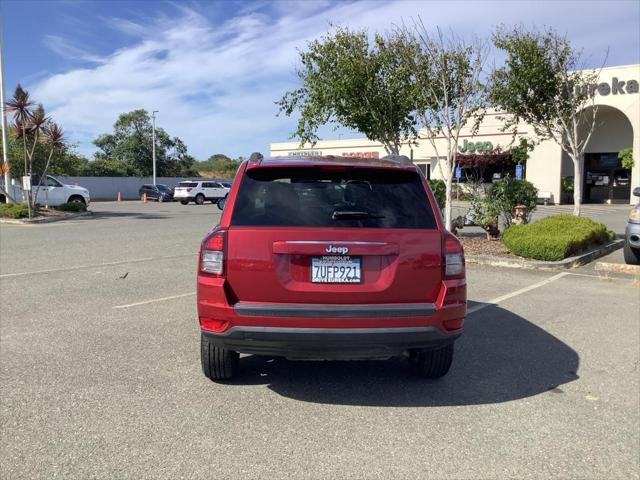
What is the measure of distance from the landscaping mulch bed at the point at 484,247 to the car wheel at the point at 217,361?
311 inches

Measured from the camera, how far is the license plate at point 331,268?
3812 millimetres

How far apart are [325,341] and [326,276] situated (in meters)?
0.44

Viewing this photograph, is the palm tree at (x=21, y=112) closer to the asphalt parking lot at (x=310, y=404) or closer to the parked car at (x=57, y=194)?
the parked car at (x=57, y=194)

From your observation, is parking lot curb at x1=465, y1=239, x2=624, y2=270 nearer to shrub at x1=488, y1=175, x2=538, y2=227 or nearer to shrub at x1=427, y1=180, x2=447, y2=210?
shrub at x1=488, y1=175, x2=538, y2=227

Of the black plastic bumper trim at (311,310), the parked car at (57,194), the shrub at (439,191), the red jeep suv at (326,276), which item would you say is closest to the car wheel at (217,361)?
the red jeep suv at (326,276)

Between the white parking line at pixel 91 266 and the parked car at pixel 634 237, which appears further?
the parked car at pixel 634 237

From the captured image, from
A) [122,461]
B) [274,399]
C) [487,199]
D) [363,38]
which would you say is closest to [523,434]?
[274,399]

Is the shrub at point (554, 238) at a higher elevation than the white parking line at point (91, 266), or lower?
higher

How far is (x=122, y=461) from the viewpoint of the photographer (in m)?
3.26

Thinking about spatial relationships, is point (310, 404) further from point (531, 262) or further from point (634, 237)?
point (634, 237)

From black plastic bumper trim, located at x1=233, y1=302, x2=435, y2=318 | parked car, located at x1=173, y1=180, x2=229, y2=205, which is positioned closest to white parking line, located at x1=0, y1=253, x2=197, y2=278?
black plastic bumper trim, located at x1=233, y1=302, x2=435, y2=318

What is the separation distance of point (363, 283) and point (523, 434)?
1.45 metres

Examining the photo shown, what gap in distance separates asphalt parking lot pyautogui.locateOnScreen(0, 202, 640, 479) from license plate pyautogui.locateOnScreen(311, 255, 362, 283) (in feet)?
3.21

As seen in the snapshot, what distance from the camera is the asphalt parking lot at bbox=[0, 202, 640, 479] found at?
3.30 m
